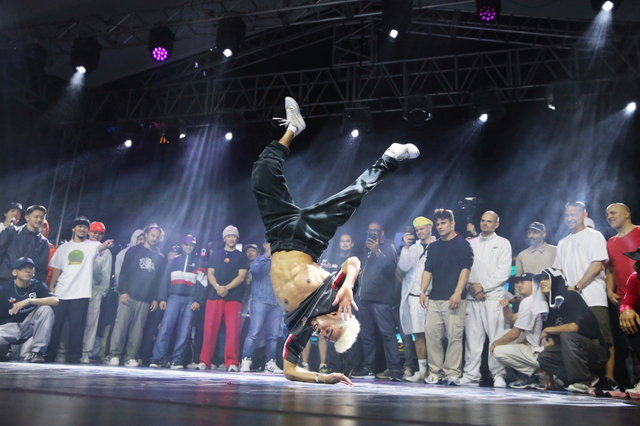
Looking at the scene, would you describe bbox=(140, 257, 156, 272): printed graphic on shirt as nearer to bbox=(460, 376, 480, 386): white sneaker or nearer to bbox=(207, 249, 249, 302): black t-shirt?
bbox=(207, 249, 249, 302): black t-shirt

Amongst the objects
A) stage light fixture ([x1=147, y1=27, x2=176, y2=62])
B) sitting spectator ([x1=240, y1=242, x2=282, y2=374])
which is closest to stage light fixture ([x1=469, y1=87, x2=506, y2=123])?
sitting spectator ([x1=240, y1=242, x2=282, y2=374])

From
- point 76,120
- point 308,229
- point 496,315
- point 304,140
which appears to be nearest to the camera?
point 308,229

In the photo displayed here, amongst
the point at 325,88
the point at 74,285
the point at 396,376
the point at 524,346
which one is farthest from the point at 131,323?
the point at 325,88

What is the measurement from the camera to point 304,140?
10.6 m

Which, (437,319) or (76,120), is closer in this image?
(437,319)

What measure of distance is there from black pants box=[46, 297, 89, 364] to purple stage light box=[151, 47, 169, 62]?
3.71 metres

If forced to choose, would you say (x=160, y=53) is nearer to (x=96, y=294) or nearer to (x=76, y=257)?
(x=76, y=257)

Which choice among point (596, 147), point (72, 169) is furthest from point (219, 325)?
point (596, 147)

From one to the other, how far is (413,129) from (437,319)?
552cm

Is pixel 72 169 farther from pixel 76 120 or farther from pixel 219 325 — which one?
pixel 219 325

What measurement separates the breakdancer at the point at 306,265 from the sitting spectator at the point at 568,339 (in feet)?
6.66

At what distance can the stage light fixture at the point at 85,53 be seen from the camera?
7.76 metres

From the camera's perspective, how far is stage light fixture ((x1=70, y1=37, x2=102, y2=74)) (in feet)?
25.5

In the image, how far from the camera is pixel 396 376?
525cm
